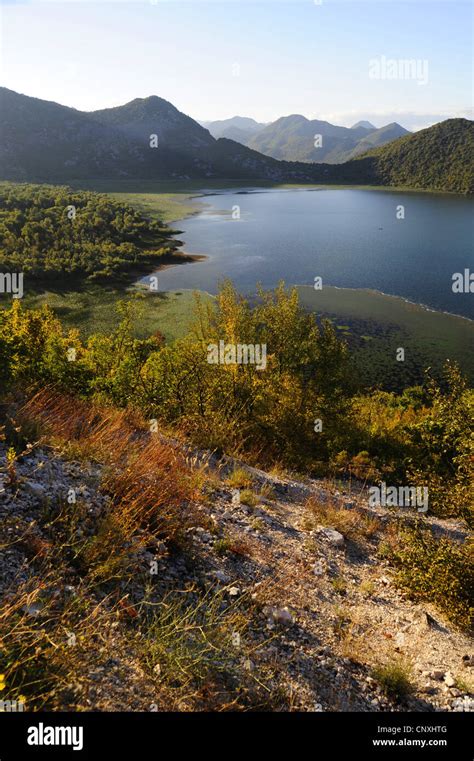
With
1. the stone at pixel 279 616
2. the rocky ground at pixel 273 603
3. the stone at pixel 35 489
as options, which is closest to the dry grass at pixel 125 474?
the rocky ground at pixel 273 603

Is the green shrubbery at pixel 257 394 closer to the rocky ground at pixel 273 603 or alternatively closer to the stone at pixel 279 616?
the rocky ground at pixel 273 603

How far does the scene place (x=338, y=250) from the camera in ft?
259

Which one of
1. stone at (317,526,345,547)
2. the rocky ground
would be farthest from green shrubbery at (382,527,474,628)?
stone at (317,526,345,547)

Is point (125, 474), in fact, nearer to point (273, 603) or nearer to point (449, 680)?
point (273, 603)

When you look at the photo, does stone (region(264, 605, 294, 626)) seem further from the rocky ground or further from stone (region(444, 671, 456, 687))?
stone (region(444, 671, 456, 687))

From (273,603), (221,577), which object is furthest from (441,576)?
(221,577)

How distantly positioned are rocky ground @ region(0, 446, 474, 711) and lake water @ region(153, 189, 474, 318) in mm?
49905

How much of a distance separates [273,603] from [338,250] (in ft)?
262

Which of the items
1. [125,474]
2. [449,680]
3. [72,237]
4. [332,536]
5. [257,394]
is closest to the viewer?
[449,680]

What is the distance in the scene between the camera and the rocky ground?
5191 mm

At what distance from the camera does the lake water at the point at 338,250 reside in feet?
200

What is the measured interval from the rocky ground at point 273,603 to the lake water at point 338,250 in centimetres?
4991

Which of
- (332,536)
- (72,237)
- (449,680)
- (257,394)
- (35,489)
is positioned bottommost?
(449,680)
